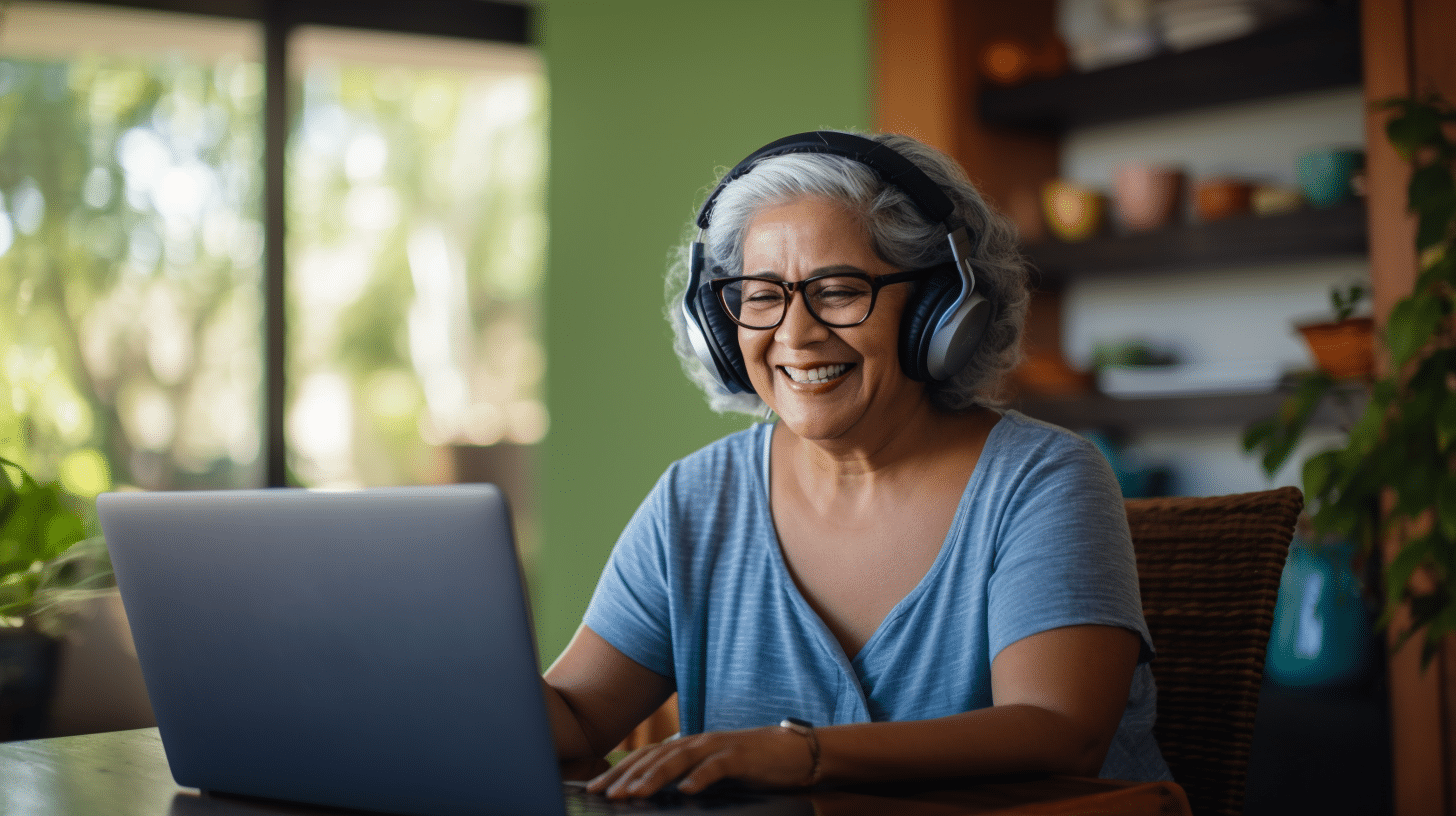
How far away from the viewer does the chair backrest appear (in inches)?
48.8

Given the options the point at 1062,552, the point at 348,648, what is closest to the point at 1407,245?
the point at 1062,552

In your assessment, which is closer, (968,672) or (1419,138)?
(968,672)

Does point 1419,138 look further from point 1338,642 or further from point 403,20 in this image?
point 403,20

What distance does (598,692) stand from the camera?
50.2 inches

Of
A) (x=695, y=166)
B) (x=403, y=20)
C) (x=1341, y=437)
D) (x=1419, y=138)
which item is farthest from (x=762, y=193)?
(x=403, y=20)

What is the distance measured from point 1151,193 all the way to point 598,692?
1717 mm

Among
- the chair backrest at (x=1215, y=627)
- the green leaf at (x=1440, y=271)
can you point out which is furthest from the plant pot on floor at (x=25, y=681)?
the green leaf at (x=1440, y=271)

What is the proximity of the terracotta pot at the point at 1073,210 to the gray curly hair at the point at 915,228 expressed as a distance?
1.34 m

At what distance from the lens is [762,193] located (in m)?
1.26

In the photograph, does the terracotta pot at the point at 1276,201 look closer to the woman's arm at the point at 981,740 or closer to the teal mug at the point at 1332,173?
the teal mug at the point at 1332,173

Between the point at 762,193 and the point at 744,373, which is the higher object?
the point at 762,193

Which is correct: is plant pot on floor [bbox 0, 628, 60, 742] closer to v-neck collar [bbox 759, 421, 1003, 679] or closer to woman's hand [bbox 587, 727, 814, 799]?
v-neck collar [bbox 759, 421, 1003, 679]

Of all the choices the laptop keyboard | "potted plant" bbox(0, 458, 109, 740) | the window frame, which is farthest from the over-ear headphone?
the window frame

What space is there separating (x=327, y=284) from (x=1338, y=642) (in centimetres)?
405
